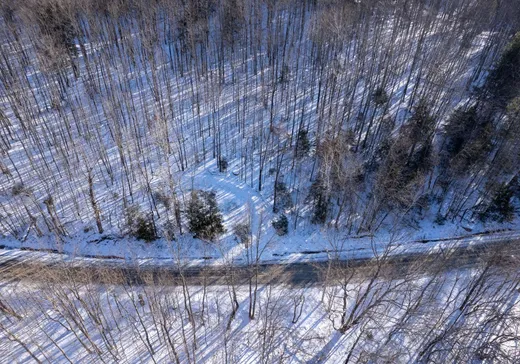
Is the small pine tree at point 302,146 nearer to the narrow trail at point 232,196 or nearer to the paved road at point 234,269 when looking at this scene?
the narrow trail at point 232,196

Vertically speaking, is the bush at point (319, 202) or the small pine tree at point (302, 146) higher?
the small pine tree at point (302, 146)

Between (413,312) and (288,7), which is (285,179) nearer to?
(413,312)

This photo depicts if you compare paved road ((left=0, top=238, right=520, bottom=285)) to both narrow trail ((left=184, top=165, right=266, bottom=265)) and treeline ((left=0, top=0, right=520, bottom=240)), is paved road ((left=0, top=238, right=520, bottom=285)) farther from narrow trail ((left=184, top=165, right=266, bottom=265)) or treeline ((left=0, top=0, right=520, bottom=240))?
narrow trail ((left=184, top=165, right=266, bottom=265))

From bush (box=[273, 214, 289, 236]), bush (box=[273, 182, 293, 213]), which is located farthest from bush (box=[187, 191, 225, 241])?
bush (box=[273, 182, 293, 213])

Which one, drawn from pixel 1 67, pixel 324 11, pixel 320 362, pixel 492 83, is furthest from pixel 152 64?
pixel 492 83

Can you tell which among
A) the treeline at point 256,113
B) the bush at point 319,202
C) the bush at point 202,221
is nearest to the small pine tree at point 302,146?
the treeline at point 256,113
